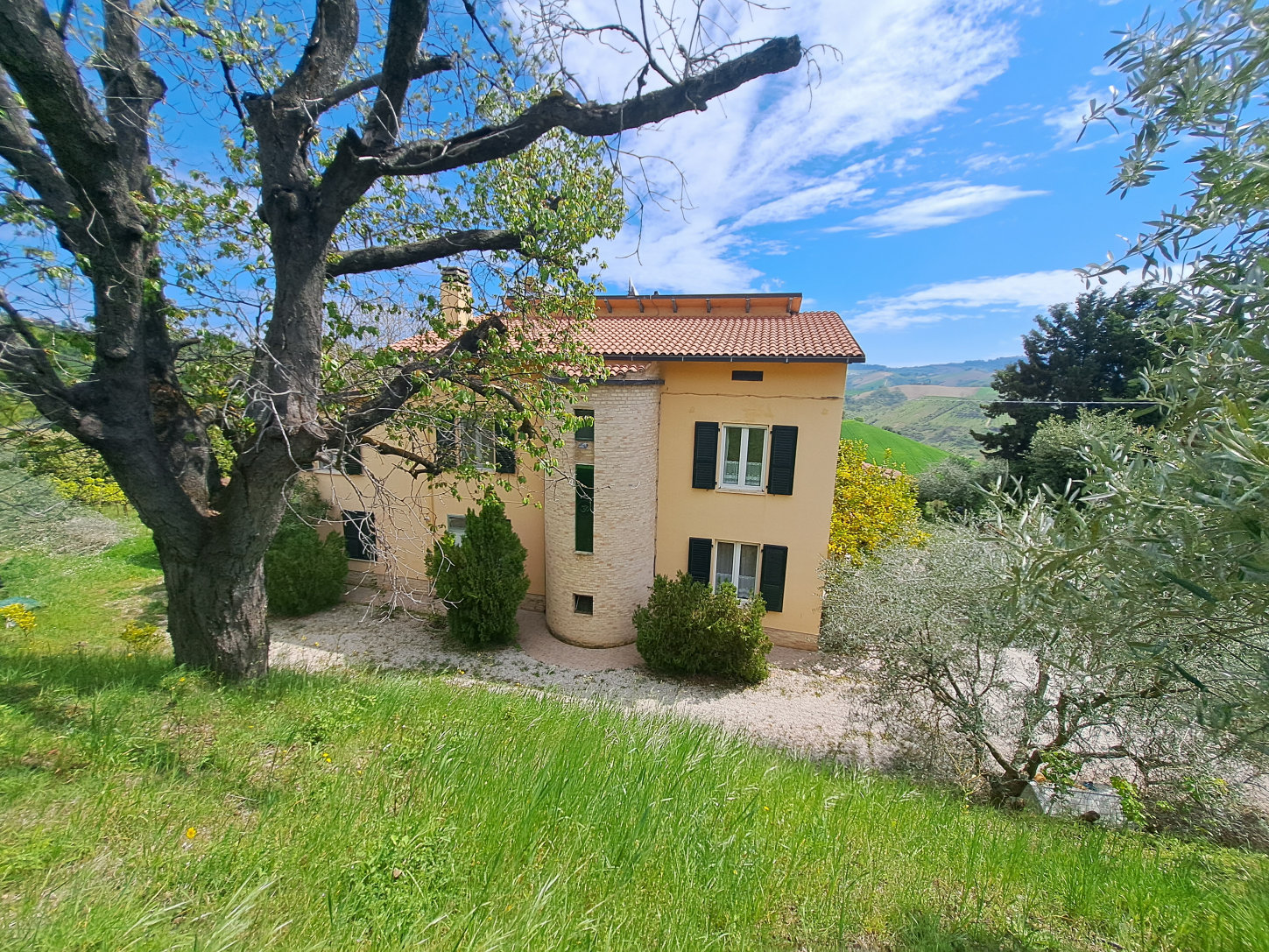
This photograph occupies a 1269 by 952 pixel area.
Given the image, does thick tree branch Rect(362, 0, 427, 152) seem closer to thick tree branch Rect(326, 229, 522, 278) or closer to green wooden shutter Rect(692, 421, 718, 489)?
thick tree branch Rect(326, 229, 522, 278)

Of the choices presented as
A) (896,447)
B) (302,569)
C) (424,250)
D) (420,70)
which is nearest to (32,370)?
(424,250)

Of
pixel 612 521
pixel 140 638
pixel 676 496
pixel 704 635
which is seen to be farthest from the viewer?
pixel 676 496

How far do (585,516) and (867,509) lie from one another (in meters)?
8.18

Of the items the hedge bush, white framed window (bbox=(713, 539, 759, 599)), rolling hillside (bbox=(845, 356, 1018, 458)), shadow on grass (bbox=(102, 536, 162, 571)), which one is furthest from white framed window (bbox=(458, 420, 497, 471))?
rolling hillside (bbox=(845, 356, 1018, 458))

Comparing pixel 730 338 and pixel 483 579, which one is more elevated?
pixel 730 338

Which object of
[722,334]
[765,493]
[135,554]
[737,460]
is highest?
[722,334]

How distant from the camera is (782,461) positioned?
1087 centimetres

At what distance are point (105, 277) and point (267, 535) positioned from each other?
2265mm

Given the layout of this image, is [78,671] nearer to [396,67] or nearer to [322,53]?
[322,53]

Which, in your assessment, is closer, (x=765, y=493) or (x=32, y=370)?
(x=32, y=370)

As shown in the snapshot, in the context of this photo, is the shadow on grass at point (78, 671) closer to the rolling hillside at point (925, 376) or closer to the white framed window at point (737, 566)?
the white framed window at point (737, 566)

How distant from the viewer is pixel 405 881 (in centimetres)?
206

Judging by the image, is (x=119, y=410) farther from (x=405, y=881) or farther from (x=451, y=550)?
(x=451, y=550)

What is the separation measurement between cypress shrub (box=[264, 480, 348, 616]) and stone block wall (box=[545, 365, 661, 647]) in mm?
5723
